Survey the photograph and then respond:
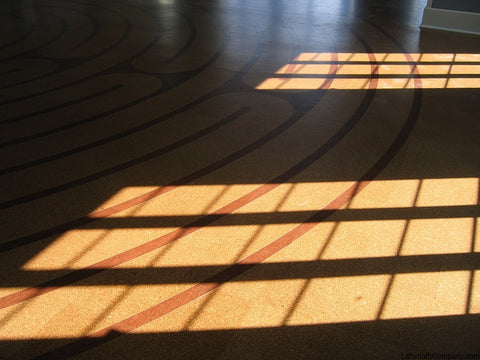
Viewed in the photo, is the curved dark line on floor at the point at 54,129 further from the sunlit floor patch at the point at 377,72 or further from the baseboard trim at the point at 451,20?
the baseboard trim at the point at 451,20

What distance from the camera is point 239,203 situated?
361 cm

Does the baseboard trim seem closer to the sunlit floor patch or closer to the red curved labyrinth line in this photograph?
the sunlit floor patch

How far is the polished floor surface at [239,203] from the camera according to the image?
258 centimetres

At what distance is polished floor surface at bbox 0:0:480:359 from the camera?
2584 mm

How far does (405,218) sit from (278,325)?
140cm

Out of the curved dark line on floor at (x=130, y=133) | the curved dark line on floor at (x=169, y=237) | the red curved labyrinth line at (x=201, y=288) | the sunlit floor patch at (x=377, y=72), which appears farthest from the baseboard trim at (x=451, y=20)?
the red curved labyrinth line at (x=201, y=288)

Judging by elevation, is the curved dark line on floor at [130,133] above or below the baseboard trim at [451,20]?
below

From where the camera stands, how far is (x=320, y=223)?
3391 millimetres

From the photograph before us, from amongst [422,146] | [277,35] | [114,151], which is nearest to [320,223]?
[422,146]

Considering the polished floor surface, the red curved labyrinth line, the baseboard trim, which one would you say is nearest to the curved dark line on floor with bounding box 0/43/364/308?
the polished floor surface

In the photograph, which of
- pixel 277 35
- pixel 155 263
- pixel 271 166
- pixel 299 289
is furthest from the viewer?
pixel 277 35

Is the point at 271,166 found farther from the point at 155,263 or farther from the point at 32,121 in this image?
the point at 32,121

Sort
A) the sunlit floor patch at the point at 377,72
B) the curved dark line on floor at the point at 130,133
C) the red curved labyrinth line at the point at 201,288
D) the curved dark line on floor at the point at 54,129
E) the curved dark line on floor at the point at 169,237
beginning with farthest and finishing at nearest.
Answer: the sunlit floor patch at the point at 377,72 < the curved dark line on floor at the point at 54,129 < the curved dark line on floor at the point at 130,133 < the curved dark line on floor at the point at 169,237 < the red curved labyrinth line at the point at 201,288

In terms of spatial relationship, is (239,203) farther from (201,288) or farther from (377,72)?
(377,72)
